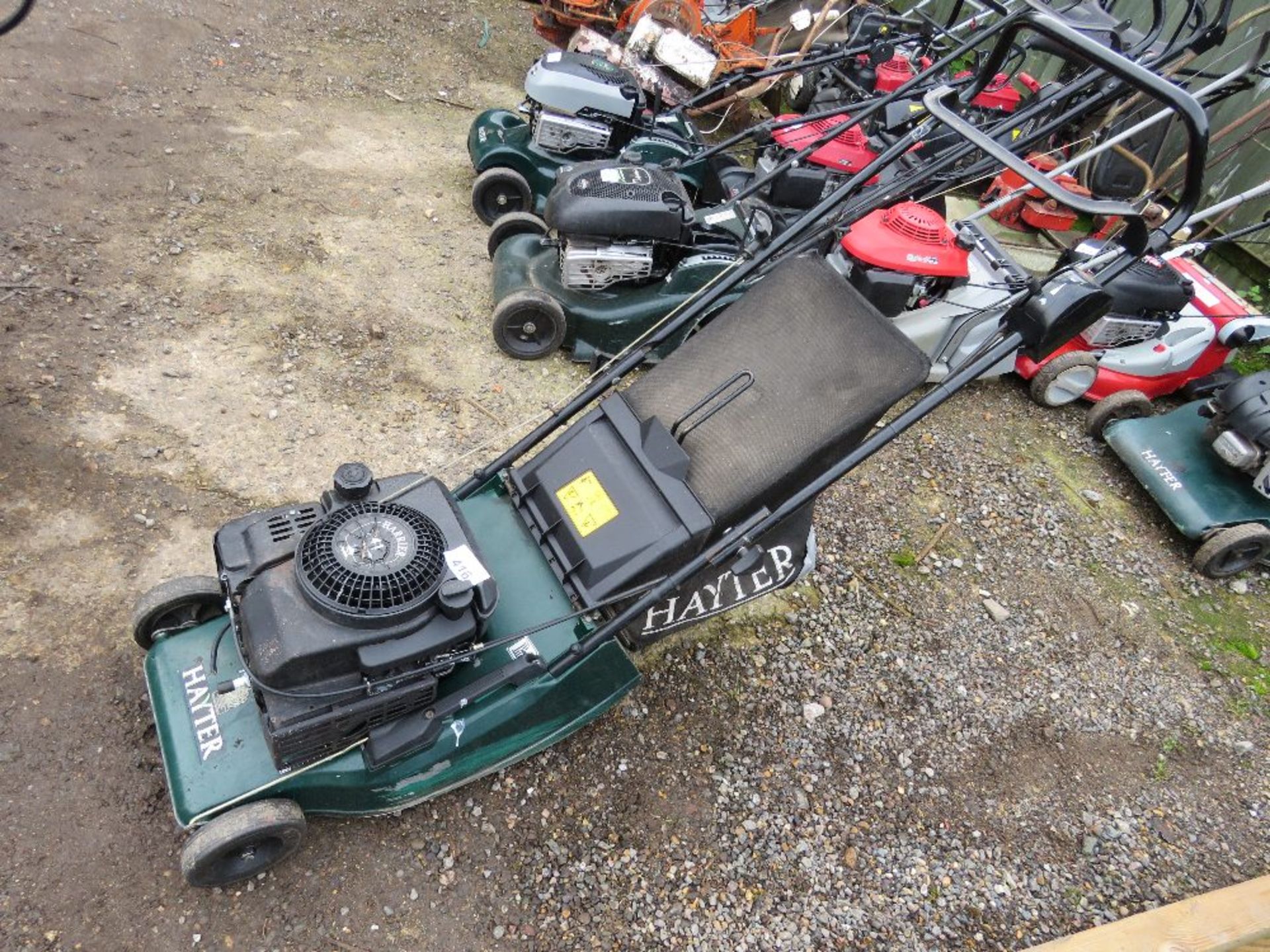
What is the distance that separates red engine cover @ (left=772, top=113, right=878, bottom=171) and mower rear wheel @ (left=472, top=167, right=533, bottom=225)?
61.1 inches

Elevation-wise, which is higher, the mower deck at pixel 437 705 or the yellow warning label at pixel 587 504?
the yellow warning label at pixel 587 504

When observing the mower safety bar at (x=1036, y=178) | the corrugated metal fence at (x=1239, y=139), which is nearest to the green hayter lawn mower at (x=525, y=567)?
the mower safety bar at (x=1036, y=178)

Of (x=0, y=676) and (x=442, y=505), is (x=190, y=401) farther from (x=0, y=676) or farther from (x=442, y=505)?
(x=442, y=505)

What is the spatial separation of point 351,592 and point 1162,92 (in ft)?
6.69

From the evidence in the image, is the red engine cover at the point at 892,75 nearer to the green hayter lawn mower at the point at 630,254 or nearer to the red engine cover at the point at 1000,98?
the red engine cover at the point at 1000,98

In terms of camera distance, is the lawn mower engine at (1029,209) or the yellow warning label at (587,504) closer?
the yellow warning label at (587,504)

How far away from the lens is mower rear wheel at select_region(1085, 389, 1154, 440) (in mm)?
4230

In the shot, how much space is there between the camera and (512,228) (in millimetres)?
4414

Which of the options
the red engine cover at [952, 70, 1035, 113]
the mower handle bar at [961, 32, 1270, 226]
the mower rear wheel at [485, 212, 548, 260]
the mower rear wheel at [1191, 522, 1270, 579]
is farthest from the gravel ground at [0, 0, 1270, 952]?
the red engine cover at [952, 70, 1035, 113]

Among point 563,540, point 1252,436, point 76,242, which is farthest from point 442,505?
point 1252,436

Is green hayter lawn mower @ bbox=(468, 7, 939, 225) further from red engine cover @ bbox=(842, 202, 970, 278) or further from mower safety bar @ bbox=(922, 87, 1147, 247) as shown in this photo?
mower safety bar @ bbox=(922, 87, 1147, 247)

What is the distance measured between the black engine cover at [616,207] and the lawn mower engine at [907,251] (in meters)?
0.77

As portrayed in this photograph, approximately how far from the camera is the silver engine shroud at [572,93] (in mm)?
4523

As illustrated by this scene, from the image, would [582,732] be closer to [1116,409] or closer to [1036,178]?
[1036,178]
